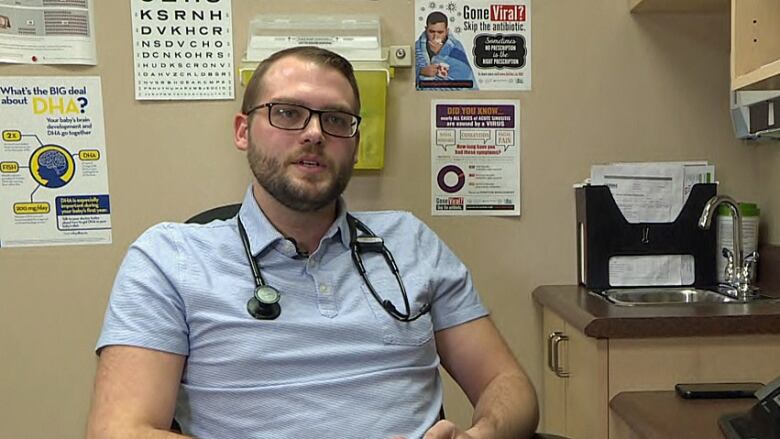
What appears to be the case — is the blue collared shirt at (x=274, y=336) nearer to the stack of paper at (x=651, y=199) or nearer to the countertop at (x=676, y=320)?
the countertop at (x=676, y=320)

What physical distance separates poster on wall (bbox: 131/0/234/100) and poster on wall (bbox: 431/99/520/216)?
23.7 inches

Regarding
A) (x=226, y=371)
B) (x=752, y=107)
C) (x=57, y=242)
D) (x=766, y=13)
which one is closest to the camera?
(x=226, y=371)

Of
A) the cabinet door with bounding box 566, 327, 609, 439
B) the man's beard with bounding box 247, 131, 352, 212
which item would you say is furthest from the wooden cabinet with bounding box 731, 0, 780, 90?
the man's beard with bounding box 247, 131, 352, 212

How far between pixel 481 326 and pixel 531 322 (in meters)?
0.53

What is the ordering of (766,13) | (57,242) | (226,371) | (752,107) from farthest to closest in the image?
(57,242) → (752,107) → (766,13) → (226,371)

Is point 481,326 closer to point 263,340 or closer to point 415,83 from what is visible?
Result: point 263,340

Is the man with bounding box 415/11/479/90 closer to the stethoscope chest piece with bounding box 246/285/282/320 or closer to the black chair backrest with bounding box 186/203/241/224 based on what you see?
the black chair backrest with bounding box 186/203/241/224

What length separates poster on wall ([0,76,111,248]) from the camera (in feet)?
6.17

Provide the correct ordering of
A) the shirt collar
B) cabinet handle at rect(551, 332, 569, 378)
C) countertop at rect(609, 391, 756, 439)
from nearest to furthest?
1. countertop at rect(609, 391, 756, 439)
2. the shirt collar
3. cabinet handle at rect(551, 332, 569, 378)

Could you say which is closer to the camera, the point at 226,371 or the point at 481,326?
the point at 226,371

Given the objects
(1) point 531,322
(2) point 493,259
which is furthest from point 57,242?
(1) point 531,322

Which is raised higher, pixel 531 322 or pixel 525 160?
pixel 525 160

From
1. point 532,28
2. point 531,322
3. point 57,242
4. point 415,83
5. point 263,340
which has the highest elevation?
point 532,28

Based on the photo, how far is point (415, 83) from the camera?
1955 mm
